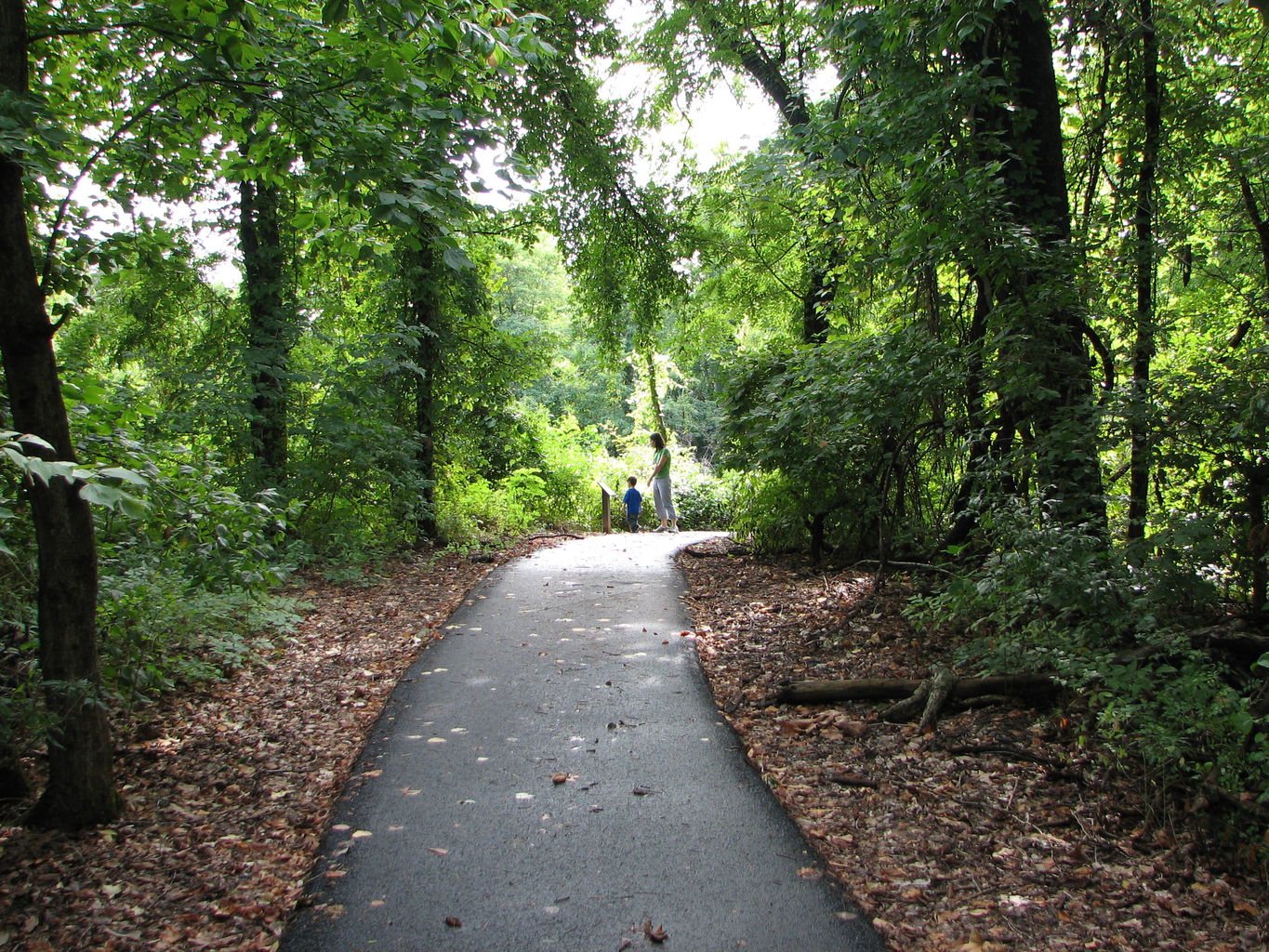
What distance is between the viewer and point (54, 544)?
3.39 m

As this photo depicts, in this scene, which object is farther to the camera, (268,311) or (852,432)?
(268,311)

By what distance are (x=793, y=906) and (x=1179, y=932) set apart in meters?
1.38

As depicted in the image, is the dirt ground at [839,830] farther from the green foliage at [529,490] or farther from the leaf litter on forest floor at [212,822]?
the green foliage at [529,490]

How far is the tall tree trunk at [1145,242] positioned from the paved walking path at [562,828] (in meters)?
3.55

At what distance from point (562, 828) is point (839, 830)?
136 cm

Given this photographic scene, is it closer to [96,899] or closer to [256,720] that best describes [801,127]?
[256,720]

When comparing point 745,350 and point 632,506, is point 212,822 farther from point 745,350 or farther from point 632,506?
point 632,506

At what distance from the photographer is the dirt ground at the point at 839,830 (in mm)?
2908

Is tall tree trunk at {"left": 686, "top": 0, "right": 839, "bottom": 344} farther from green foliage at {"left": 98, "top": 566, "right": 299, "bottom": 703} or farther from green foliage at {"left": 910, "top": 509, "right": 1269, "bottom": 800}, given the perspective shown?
green foliage at {"left": 98, "top": 566, "right": 299, "bottom": 703}

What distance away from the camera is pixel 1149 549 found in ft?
14.3

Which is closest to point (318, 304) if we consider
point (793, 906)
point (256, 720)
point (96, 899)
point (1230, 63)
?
point (256, 720)

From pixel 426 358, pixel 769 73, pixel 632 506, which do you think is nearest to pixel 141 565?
pixel 426 358

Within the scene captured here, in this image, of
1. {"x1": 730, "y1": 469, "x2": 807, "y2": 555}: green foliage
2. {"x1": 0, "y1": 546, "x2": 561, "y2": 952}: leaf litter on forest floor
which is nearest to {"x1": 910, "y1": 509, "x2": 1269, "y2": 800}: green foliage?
{"x1": 0, "y1": 546, "x2": 561, "y2": 952}: leaf litter on forest floor

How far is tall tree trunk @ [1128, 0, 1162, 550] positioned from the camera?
5824mm
